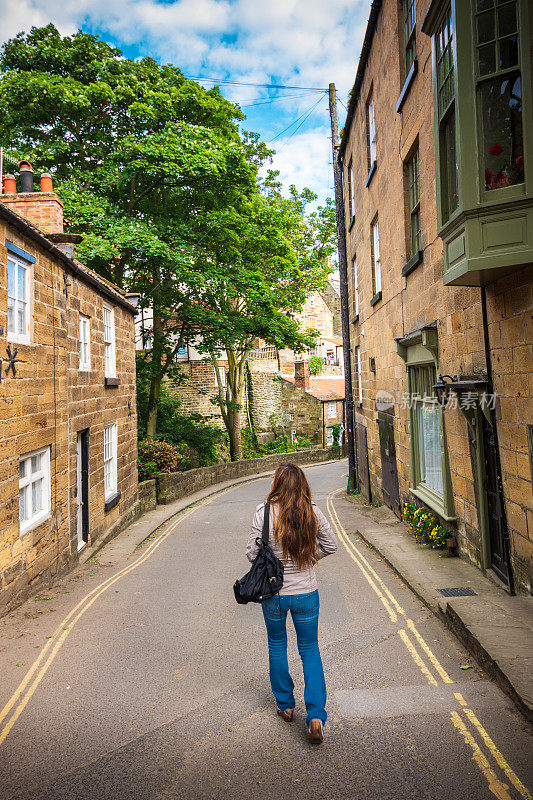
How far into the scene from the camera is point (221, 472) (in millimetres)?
24547

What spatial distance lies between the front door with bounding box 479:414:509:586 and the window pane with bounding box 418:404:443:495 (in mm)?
2031

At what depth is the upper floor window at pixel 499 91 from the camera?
5211 mm

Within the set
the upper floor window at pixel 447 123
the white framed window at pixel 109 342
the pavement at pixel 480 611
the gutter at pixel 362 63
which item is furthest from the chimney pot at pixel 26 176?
the pavement at pixel 480 611

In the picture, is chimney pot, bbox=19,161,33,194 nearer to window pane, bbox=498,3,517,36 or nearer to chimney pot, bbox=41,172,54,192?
chimney pot, bbox=41,172,54,192

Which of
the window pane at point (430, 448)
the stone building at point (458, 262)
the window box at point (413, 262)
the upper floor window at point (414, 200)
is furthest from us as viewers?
the upper floor window at point (414, 200)

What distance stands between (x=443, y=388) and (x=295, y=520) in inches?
170

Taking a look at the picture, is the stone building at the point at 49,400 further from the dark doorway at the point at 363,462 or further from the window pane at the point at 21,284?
the dark doorway at the point at 363,462

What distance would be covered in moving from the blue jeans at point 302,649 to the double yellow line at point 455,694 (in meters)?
1.02

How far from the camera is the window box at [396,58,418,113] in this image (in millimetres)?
8891

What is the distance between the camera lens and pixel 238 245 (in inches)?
836

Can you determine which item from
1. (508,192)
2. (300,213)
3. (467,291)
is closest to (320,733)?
(508,192)

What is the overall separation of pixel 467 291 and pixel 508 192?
1.87 m

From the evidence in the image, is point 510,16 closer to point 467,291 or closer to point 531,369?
point 467,291

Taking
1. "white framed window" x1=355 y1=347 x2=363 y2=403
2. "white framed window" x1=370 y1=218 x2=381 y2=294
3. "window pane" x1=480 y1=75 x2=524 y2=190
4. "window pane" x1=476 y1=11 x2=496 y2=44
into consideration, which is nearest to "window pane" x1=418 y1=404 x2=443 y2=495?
"window pane" x1=480 y1=75 x2=524 y2=190
